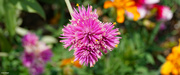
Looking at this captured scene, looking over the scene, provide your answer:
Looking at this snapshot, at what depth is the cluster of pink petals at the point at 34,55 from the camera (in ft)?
3.20

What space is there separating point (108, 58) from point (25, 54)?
42 cm

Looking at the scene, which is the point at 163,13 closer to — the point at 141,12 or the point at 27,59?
the point at 141,12

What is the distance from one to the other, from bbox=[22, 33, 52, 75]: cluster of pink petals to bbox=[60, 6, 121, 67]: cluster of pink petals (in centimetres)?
55

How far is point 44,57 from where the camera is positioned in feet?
3.32

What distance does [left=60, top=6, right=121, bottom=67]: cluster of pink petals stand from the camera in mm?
468

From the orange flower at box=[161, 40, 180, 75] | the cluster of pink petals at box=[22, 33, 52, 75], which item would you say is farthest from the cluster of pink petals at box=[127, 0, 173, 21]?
the cluster of pink petals at box=[22, 33, 52, 75]

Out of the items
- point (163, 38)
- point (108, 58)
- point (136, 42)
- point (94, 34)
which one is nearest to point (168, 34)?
point (163, 38)

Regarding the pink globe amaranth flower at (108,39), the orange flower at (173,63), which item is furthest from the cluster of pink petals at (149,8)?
the pink globe amaranth flower at (108,39)

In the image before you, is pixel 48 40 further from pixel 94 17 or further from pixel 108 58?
pixel 94 17

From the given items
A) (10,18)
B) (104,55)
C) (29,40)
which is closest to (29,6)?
(10,18)

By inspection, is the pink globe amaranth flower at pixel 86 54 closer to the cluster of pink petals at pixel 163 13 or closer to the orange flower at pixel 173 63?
the orange flower at pixel 173 63

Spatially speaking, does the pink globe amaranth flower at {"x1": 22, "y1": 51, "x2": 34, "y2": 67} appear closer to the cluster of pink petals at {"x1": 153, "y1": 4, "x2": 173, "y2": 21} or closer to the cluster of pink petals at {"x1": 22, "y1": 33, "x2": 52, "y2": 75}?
the cluster of pink petals at {"x1": 22, "y1": 33, "x2": 52, "y2": 75}

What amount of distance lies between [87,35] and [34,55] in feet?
1.86

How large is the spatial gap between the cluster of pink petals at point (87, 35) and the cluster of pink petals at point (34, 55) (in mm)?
551
